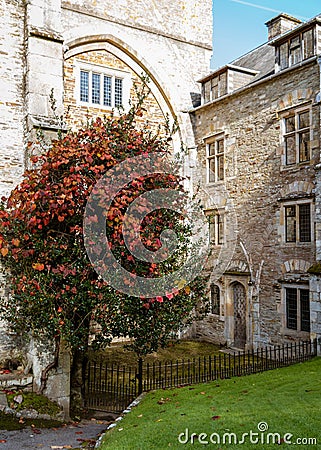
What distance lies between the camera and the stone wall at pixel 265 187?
12781 mm

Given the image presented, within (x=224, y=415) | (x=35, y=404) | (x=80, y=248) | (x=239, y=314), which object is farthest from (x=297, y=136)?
(x=35, y=404)

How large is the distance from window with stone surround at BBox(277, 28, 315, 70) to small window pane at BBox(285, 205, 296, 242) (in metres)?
4.17

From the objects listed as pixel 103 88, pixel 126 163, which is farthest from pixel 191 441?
pixel 103 88

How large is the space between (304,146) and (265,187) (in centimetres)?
174

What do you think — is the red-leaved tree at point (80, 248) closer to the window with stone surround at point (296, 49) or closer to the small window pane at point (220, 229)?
the window with stone surround at point (296, 49)

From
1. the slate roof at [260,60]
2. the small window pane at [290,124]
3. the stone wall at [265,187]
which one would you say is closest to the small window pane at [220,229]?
the stone wall at [265,187]

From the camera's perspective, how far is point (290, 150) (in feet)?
44.0

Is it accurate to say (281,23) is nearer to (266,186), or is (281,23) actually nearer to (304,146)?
(304,146)

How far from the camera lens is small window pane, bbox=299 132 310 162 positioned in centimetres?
1287

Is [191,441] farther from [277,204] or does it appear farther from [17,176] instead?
[277,204]

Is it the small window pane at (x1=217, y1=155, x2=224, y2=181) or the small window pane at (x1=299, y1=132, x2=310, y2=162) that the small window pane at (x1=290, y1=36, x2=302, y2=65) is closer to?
the small window pane at (x1=299, y1=132, x2=310, y2=162)

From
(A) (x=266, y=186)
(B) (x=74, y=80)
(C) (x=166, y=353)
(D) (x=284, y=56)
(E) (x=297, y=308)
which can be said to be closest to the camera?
(E) (x=297, y=308)

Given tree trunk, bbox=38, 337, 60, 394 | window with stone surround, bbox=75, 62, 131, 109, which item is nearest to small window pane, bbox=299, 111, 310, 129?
window with stone surround, bbox=75, 62, 131, 109

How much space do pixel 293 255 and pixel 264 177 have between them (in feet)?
8.60
